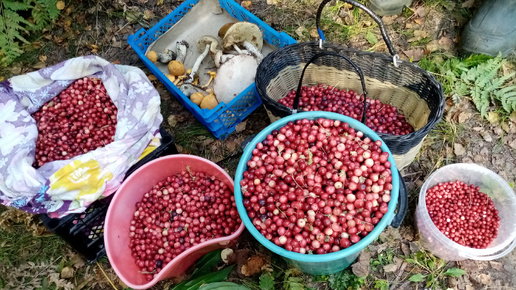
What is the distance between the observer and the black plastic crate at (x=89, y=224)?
2.46m

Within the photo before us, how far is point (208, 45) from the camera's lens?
11.4 feet

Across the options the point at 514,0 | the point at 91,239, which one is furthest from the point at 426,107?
the point at 91,239

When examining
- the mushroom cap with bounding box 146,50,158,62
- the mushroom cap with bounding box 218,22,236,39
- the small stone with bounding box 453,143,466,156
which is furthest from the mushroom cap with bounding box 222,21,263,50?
the small stone with bounding box 453,143,466,156

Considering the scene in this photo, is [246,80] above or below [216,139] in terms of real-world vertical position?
above

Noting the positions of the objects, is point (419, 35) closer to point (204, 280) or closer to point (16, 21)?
point (204, 280)

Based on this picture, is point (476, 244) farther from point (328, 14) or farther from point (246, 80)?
point (328, 14)

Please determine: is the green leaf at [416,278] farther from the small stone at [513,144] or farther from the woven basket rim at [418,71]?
the small stone at [513,144]

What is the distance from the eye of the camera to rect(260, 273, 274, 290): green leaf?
248 cm

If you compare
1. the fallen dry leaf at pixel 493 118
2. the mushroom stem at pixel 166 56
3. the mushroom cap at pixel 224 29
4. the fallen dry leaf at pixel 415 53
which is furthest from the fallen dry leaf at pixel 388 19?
the mushroom stem at pixel 166 56

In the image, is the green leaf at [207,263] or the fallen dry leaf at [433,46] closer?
the green leaf at [207,263]

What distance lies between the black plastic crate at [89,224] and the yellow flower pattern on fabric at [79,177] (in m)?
0.28

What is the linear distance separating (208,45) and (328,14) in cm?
129

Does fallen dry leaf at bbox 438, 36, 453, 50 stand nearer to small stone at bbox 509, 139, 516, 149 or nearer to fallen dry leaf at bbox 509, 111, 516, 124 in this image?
fallen dry leaf at bbox 509, 111, 516, 124

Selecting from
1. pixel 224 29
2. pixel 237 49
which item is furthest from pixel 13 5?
pixel 237 49
